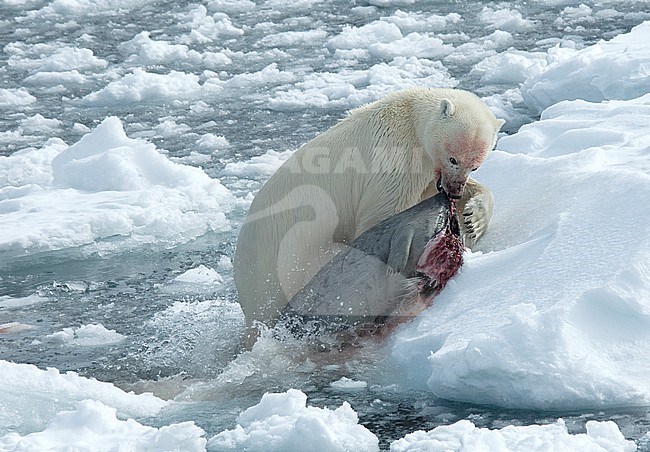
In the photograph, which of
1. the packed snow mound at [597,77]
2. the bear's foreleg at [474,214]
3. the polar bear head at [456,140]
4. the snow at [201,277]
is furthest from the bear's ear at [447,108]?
the packed snow mound at [597,77]

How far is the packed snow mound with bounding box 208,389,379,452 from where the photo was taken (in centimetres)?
331

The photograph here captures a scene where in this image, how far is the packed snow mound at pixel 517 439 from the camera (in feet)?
10.3

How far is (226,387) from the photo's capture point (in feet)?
13.7

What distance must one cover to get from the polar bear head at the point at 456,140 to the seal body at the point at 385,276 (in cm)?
11

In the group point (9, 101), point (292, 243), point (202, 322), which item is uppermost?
point (292, 243)

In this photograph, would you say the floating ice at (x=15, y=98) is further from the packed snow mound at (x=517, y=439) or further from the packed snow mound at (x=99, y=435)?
the packed snow mound at (x=517, y=439)

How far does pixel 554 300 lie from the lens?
390 cm

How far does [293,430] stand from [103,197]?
151 inches

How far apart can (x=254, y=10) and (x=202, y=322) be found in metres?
8.22

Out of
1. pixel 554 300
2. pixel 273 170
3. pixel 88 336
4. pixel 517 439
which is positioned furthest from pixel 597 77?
pixel 517 439

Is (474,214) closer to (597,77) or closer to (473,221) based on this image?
(473,221)

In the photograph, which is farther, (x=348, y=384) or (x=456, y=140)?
(x=456, y=140)

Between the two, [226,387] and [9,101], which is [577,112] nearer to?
[226,387]

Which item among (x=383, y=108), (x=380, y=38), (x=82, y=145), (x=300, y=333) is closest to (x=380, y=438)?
(x=300, y=333)
